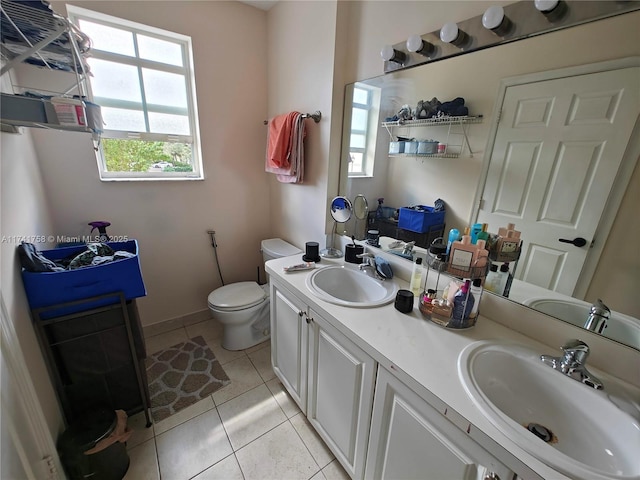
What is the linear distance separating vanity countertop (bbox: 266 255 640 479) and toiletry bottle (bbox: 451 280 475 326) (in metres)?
0.06

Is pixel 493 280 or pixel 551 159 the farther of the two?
pixel 493 280

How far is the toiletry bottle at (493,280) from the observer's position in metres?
→ 1.11

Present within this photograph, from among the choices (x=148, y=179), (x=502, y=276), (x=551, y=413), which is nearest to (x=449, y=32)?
(x=502, y=276)

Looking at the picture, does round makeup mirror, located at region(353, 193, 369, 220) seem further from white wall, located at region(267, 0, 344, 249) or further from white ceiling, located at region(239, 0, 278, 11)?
white ceiling, located at region(239, 0, 278, 11)

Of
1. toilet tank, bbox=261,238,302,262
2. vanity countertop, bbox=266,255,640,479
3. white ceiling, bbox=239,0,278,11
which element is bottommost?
toilet tank, bbox=261,238,302,262

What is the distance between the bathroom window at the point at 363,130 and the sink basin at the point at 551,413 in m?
1.12

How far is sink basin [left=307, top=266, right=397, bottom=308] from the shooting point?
53.2 inches

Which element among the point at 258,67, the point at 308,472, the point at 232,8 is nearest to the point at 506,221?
the point at 308,472

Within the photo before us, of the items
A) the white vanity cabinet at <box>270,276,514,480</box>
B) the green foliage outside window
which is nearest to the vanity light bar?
the white vanity cabinet at <box>270,276,514,480</box>

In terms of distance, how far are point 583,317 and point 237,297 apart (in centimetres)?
184

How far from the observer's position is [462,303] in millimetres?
996

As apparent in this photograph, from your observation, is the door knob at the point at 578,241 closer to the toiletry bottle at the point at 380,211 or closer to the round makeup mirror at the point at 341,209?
the toiletry bottle at the point at 380,211

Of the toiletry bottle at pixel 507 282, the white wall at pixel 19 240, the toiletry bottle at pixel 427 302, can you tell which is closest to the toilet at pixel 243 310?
→ the white wall at pixel 19 240

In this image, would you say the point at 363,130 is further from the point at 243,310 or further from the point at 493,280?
the point at 243,310
